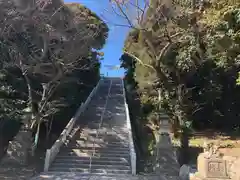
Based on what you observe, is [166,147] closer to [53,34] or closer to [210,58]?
[210,58]

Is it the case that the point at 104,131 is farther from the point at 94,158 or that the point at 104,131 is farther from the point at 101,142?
the point at 94,158

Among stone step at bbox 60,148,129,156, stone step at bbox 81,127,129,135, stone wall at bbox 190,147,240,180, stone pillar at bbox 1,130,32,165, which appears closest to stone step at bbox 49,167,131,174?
stone pillar at bbox 1,130,32,165

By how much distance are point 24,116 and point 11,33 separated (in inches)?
158

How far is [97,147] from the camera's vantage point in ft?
46.8

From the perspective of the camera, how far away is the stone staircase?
40.8 ft

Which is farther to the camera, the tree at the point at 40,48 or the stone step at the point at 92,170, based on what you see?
the tree at the point at 40,48

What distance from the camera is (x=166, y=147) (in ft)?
41.5

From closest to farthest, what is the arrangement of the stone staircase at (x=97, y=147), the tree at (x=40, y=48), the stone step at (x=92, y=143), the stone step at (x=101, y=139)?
the stone staircase at (x=97, y=147)
the tree at (x=40, y=48)
the stone step at (x=92, y=143)
the stone step at (x=101, y=139)

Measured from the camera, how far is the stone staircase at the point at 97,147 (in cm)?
1242

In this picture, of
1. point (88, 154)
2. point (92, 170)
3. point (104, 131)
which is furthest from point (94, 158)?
point (104, 131)

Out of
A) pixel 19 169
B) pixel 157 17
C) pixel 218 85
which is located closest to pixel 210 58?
pixel 218 85

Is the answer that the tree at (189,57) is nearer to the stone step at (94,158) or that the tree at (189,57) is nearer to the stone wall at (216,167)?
the stone step at (94,158)

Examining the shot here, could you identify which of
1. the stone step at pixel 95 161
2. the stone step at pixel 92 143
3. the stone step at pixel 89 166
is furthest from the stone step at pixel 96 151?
the stone step at pixel 89 166

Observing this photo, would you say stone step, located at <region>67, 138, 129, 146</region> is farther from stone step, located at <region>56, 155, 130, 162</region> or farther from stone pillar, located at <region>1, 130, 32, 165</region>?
stone pillar, located at <region>1, 130, 32, 165</region>
